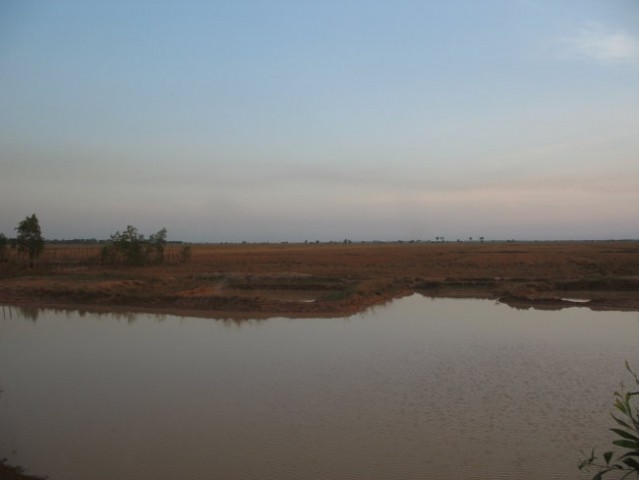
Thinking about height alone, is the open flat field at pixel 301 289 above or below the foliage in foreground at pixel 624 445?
below

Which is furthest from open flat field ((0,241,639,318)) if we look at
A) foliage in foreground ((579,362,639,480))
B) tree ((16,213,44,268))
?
foliage in foreground ((579,362,639,480))

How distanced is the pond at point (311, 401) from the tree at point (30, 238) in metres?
21.2

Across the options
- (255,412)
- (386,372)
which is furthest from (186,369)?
(386,372)

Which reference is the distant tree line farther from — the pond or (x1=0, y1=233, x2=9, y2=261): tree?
the pond

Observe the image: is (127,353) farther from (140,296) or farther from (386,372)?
(140,296)

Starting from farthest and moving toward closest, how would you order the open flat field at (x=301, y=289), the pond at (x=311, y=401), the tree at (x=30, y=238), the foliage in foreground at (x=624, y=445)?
the tree at (x=30, y=238), the open flat field at (x=301, y=289), the pond at (x=311, y=401), the foliage in foreground at (x=624, y=445)

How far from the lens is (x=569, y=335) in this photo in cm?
1345

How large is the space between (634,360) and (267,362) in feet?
24.3

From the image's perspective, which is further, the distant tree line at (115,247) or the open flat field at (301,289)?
the distant tree line at (115,247)

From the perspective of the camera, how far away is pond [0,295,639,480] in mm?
5832

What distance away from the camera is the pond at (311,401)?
583 cm

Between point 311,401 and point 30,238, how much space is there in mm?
30986

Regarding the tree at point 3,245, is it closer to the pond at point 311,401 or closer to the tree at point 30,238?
the tree at point 30,238

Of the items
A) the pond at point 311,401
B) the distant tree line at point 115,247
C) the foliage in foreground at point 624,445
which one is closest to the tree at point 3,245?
the distant tree line at point 115,247
